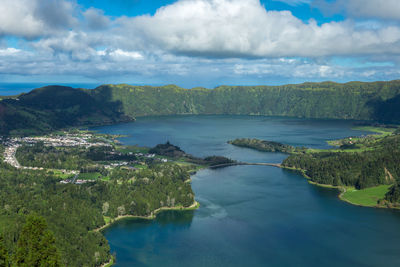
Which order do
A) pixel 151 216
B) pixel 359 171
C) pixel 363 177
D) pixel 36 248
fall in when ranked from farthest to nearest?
pixel 359 171 < pixel 363 177 < pixel 151 216 < pixel 36 248

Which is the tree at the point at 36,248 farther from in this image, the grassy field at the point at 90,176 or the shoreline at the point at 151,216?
the grassy field at the point at 90,176

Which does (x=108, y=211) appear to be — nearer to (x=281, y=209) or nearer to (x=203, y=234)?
(x=203, y=234)

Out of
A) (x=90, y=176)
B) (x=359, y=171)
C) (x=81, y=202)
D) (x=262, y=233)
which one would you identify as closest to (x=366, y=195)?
(x=359, y=171)

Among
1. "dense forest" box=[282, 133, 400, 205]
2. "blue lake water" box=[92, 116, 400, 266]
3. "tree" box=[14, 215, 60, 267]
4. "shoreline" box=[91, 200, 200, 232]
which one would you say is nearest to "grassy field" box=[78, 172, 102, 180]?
"shoreline" box=[91, 200, 200, 232]

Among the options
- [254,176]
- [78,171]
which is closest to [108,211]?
[78,171]

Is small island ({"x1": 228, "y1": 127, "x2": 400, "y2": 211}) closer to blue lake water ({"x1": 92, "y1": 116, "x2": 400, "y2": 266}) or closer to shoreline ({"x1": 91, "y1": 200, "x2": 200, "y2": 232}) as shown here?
blue lake water ({"x1": 92, "y1": 116, "x2": 400, "y2": 266})

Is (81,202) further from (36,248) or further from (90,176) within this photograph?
(36,248)

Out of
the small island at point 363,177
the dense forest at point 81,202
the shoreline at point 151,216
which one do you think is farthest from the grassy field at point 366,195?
the dense forest at point 81,202
